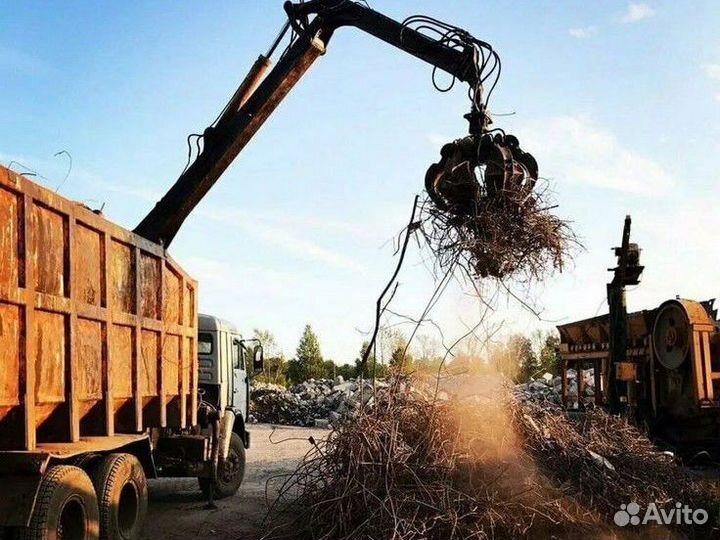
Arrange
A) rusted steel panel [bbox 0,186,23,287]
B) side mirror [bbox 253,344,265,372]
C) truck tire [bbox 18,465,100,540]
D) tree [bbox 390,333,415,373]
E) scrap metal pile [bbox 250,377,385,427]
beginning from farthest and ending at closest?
1. scrap metal pile [bbox 250,377,385,427]
2. side mirror [bbox 253,344,265,372]
3. tree [bbox 390,333,415,373]
4. truck tire [bbox 18,465,100,540]
5. rusted steel panel [bbox 0,186,23,287]

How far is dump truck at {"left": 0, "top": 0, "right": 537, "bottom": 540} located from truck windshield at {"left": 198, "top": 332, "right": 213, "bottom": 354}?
0.01 meters

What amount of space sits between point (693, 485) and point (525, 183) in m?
3.27

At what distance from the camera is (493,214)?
650 centimetres

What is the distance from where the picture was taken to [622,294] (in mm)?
10172

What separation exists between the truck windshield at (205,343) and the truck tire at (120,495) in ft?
10.8

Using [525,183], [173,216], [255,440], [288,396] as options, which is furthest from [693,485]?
[288,396]

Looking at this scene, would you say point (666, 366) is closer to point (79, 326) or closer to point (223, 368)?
point (223, 368)

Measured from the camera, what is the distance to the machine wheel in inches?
388

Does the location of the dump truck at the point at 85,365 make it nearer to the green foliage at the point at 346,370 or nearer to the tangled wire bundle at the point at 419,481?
the tangled wire bundle at the point at 419,481

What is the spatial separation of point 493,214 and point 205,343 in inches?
208

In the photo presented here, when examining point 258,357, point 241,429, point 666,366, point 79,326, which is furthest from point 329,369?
point 79,326

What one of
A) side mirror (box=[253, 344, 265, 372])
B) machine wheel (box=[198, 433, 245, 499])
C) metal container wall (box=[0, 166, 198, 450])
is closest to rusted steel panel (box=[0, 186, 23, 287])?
metal container wall (box=[0, 166, 198, 450])

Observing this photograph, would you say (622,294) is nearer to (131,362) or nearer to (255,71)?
(255,71)

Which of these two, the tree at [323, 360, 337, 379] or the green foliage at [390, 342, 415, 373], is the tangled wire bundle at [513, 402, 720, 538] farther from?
the tree at [323, 360, 337, 379]
